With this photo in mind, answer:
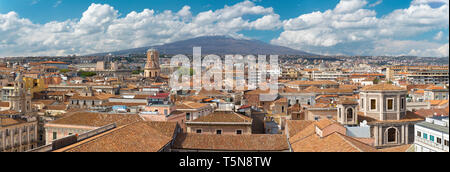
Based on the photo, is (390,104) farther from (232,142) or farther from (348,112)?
(232,142)

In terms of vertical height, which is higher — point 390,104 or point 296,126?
point 390,104

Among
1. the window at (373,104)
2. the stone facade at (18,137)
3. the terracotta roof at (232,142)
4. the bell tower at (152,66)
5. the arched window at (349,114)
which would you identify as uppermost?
the bell tower at (152,66)

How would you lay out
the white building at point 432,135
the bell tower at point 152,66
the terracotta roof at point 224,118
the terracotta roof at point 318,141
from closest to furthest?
the white building at point 432,135 < the terracotta roof at point 318,141 < the terracotta roof at point 224,118 < the bell tower at point 152,66

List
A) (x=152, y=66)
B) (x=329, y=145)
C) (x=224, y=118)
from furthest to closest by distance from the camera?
(x=152, y=66), (x=224, y=118), (x=329, y=145)

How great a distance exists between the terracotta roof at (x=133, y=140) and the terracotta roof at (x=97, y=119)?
2.74m

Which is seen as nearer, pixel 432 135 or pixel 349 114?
pixel 432 135

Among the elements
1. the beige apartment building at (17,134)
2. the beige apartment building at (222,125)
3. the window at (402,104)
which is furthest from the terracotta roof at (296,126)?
the beige apartment building at (17,134)

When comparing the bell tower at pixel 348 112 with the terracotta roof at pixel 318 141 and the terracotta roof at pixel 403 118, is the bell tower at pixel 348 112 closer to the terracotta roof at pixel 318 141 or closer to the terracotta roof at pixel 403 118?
the terracotta roof at pixel 403 118

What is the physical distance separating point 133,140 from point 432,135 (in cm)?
795

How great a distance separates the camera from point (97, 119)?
51.4 feet

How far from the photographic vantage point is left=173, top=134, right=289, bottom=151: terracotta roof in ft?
38.3

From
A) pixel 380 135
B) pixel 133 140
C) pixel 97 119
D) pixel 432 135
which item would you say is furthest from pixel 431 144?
pixel 97 119

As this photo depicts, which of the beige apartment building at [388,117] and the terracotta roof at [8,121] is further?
the terracotta roof at [8,121]

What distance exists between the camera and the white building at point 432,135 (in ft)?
31.0
